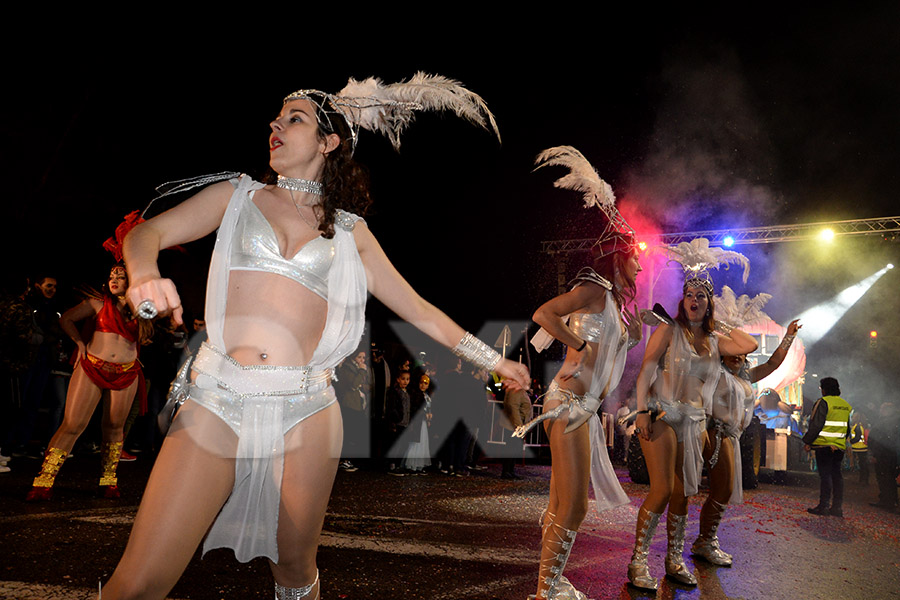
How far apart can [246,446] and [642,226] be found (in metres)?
16.7

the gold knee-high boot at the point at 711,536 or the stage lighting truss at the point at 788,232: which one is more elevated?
the stage lighting truss at the point at 788,232

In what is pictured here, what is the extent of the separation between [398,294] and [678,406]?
3.54 metres

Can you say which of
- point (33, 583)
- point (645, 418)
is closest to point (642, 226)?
point (645, 418)

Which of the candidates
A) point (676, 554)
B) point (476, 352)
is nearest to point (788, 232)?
point (676, 554)

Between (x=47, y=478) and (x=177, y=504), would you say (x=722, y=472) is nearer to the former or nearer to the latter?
(x=177, y=504)

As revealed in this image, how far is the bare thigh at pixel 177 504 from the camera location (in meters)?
1.91

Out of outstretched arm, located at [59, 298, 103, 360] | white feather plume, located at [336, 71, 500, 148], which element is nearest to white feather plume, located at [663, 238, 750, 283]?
white feather plume, located at [336, 71, 500, 148]

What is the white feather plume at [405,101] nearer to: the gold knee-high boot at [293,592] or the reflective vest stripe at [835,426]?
the gold knee-high boot at [293,592]

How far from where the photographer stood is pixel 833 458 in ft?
34.2

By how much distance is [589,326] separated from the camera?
4480 mm

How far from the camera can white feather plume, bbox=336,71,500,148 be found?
306cm

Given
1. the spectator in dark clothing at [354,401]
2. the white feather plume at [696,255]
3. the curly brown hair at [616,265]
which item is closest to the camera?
the curly brown hair at [616,265]

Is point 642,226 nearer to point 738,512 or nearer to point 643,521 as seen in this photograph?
point 738,512

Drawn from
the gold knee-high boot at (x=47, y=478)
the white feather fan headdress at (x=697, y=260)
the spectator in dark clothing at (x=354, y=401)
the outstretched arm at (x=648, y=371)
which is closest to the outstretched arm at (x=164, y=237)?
the outstretched arm at (x=648, y=371)
